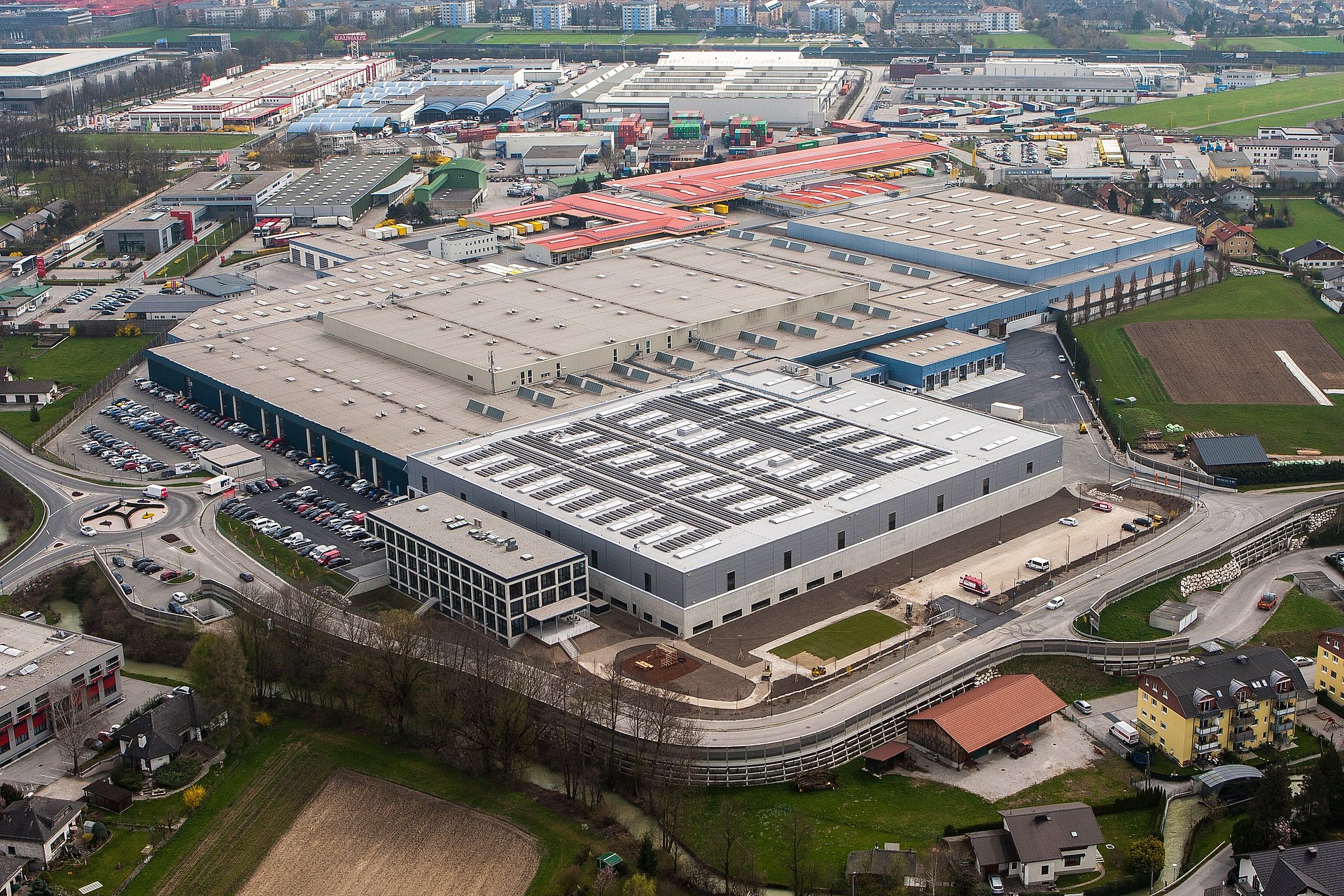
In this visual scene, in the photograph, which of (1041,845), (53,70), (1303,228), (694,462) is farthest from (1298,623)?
(53,70)

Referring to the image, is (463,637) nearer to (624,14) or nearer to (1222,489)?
(1222,489)

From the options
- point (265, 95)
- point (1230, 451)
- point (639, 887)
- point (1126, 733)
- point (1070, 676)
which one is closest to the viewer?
point (639, 887)

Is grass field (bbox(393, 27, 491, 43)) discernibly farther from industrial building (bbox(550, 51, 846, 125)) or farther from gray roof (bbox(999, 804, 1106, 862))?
gray roof (bbox(999, 804, 1106, 862))

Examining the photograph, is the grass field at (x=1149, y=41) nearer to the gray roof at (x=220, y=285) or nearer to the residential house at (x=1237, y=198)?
the residential house at (x=1237, y=198)

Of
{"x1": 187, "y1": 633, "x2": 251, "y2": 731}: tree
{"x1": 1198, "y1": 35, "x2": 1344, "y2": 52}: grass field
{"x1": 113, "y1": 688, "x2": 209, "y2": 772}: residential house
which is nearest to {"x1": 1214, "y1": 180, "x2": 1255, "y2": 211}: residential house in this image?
{"x1": 1198, "y1": 35, "x2": 1344, "y2": 52}: grass field

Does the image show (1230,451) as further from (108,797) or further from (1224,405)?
(108,797)
